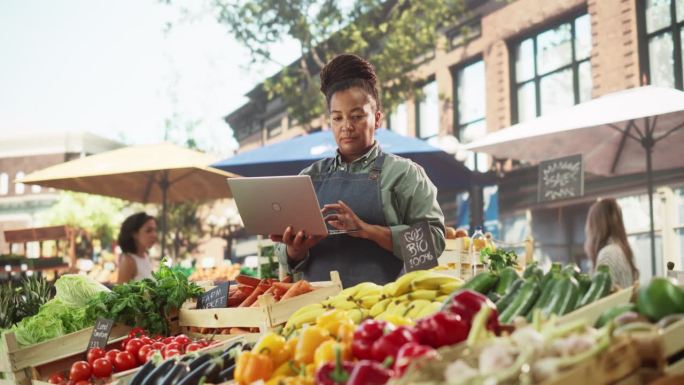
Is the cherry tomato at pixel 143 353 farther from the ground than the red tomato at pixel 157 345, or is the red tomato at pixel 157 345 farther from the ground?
the red tomato at pixel 157 345

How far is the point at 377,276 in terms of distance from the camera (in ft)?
11.8

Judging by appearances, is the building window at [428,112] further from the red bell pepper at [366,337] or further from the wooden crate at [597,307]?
the red bell pepper at [366,337]

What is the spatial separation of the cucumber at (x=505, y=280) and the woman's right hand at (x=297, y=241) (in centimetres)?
116

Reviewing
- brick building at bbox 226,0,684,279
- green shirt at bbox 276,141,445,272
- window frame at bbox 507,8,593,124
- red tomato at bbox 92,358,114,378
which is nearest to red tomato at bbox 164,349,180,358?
red tomato at bbox 92,358,114,378

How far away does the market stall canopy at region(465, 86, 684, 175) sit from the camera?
6770 mm

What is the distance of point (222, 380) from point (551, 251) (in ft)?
38.1

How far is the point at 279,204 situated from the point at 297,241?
0.68 ft

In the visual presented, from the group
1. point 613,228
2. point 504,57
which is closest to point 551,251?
point 504,57

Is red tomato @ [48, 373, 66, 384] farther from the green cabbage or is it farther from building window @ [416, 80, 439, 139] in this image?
building window @ [416, 80, 439, 139]

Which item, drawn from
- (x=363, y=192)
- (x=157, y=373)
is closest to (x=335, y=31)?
(x=363, y=192)

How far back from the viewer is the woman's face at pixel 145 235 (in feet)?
26.8

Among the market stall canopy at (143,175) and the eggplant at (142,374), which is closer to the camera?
the eggplant at (142,374)

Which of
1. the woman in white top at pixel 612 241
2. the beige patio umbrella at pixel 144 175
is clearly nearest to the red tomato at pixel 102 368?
the woman in white top at pixel 612 241

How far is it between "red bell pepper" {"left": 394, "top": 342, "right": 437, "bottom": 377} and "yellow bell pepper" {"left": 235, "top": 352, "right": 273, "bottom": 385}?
Answer: 1.77ft
